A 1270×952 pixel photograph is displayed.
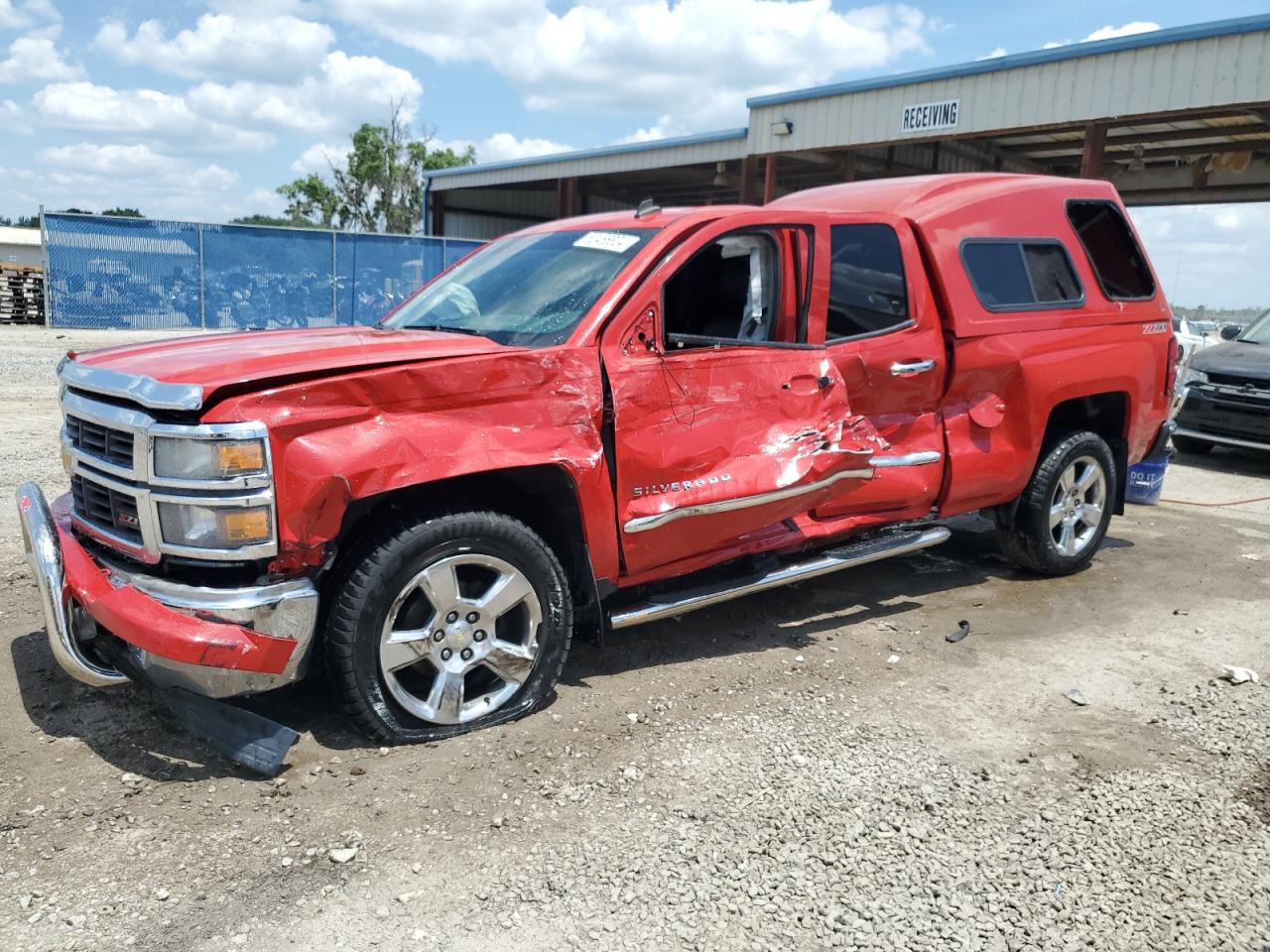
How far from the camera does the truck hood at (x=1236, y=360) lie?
31.7 feet

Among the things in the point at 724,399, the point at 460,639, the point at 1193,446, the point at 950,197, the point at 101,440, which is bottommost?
the point at 1193,446

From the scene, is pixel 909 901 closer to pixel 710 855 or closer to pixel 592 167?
pixel 710 855

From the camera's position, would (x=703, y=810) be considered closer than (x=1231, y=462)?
Yes

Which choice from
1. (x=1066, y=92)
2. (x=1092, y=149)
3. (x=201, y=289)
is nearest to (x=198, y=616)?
(x=1066, y=92)

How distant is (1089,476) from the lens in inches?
229

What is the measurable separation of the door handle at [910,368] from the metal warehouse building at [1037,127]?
10.8 meters

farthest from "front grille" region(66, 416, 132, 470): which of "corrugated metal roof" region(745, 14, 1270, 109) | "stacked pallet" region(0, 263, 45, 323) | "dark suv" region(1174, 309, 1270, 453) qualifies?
"stacked pallet" region(0, 263, 45, 323)

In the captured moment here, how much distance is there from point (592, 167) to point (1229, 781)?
2494 centimetres

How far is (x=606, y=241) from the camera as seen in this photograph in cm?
419

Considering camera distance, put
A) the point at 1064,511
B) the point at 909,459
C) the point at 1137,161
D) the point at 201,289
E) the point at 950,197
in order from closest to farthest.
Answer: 1. the point at 909,459
2. the point at 950,197
3. the point at 1064,511
4. the point at 1137,161
5. the point at 201,289

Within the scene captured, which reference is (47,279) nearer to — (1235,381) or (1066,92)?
(1066,92)

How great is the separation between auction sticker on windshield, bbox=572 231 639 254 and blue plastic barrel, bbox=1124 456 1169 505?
4811 mm

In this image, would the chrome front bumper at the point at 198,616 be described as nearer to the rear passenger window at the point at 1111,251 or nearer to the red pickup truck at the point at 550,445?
the red pickup truck at the point at 550,445

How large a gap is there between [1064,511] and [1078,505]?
0.50 ft
